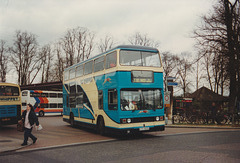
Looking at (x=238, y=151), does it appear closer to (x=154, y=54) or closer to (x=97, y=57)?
(x=154, y=54)

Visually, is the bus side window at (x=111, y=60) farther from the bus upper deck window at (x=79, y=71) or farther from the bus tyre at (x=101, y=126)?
the bus upper deck window at (x=79, y=71)

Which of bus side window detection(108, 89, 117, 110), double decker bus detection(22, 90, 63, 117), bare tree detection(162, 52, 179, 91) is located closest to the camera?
bus side window detection(108, 89, 117, 110)

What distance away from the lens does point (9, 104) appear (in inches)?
668

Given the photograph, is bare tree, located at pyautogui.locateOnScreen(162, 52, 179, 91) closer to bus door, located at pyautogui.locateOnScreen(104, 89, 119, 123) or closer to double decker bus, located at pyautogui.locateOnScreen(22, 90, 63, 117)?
double decker bus, located at pyautogui.locateOnScreen(22, 90, 63, 117)

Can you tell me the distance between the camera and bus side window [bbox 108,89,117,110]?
12305mm

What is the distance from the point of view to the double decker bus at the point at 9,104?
16531 mm

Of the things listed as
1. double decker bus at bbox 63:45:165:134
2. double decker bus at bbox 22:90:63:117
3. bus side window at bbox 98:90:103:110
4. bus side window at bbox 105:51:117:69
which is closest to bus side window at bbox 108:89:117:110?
double decker bus at bbox 63:45:165:134

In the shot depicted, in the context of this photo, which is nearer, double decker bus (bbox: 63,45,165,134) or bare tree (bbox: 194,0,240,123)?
double decker bus (bbox: 63,45,165,134)

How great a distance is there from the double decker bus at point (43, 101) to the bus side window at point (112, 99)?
84.1 feet

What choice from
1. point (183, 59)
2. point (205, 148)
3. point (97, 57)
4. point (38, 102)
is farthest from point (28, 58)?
point (205, 148)

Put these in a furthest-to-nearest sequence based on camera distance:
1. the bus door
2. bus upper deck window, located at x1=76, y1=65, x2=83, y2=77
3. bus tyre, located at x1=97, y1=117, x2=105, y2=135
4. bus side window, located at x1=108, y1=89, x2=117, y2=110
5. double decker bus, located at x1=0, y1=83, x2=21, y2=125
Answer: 1. bus upper deck window, located at x1=76, y1=65, x2=83, y2=77
2. double decker bus, located at x1=0, y1=83, x2=21, y2=125
3. bus tyre, located at x1=97, y1=117, x2=105, y2=135
4. bus side window, located at x1=108, y1=89, x2=117, y2=110
5. the bus door

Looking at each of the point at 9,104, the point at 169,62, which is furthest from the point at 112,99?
the point at 169,62

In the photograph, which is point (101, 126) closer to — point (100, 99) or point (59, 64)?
point (100, 99)

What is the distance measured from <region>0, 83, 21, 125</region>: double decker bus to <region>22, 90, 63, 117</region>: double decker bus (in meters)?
19.0
